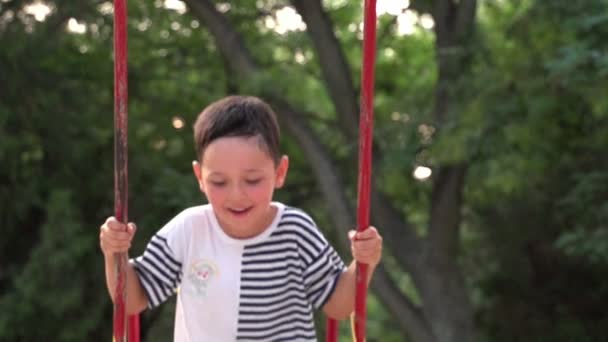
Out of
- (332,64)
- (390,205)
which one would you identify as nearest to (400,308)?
(390,205)

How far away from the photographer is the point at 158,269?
323 cm

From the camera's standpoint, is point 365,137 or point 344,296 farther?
point 344,296

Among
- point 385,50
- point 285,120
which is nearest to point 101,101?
point 285,120

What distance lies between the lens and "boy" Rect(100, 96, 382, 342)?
309 cm

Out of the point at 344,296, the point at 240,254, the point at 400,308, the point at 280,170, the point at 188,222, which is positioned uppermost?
the point at 400,308

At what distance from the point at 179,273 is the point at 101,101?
6365mm

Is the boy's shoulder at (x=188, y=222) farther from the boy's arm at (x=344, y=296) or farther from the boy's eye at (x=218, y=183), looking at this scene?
the boy's arm at (x=344, y=296)

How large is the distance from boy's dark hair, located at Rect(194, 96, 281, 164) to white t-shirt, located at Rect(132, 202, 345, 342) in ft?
0.71

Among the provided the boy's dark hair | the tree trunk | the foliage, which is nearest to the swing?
the boy's dark hair

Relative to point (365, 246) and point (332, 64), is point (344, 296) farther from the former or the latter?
point (332, 64)

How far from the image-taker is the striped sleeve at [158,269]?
323cm

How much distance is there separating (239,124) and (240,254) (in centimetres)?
35

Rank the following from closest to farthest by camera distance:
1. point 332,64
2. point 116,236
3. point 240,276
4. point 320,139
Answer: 1. point 116,236
2. point 240,276
3. point 332,64
4. point 320,139

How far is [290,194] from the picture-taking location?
9.38 m
